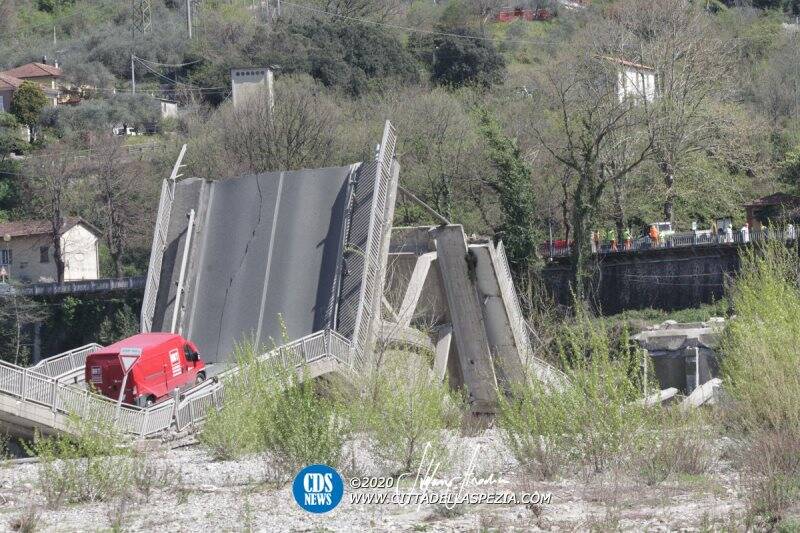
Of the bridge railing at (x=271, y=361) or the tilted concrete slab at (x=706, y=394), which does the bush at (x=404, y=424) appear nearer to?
the bridge railing at (x=271, y=361)

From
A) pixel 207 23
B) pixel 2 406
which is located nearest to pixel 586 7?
pixel 207 23

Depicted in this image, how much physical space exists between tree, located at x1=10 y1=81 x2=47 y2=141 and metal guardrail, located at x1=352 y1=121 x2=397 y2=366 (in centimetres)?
4429

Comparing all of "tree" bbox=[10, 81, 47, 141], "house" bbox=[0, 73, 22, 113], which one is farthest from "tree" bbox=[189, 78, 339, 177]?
"house" bbox=[0, 73, 22, 113]

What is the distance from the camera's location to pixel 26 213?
5150 centimetres

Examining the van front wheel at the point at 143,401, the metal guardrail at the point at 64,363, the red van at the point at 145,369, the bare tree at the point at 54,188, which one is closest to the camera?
the van front wheel at the point at 143,401

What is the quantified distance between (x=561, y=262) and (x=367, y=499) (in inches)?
1214

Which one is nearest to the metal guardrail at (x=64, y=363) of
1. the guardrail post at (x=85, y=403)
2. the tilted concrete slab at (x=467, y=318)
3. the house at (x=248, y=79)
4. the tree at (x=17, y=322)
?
the guardrail post at (x=85, y=403)

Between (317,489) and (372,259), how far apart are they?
34.3ft

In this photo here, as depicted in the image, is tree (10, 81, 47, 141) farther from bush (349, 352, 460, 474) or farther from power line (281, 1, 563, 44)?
bush (349, 352, 460, 474)

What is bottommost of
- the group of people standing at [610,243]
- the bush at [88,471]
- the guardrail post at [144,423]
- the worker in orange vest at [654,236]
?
the group of people standing at [610,243]

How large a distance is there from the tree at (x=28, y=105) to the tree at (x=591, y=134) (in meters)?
29.9

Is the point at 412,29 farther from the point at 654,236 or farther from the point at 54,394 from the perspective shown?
the point at 54,394

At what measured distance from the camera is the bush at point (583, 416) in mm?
11891

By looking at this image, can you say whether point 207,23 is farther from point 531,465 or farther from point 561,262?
point 531,465
